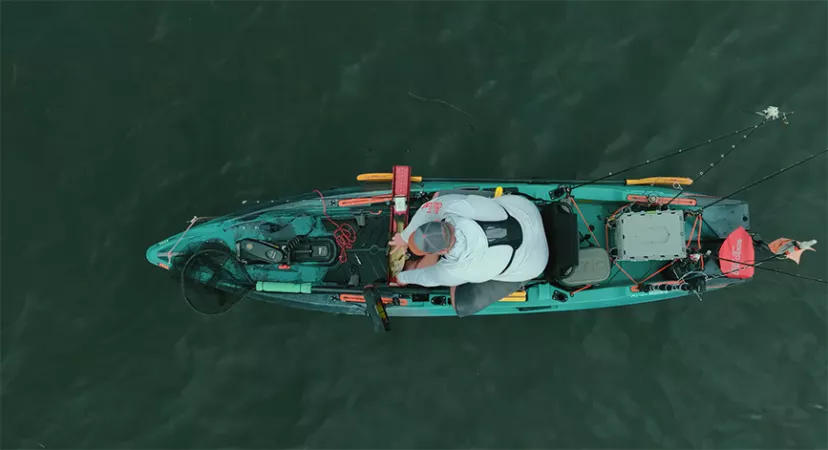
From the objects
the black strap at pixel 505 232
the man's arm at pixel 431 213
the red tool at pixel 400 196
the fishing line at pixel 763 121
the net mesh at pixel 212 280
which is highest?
the fishing line at pixel 763 121

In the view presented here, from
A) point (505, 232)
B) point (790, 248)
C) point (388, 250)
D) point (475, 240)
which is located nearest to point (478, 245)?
point (475, 240)

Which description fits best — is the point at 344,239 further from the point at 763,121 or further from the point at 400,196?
the point at 763,121

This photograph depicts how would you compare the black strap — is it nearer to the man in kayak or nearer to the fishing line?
the man in kayak

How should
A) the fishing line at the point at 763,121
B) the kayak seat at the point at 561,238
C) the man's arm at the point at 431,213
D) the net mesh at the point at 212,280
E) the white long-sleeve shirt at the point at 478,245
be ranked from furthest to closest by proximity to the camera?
1. the fishing line at the point at 763,121
2. the net mesh at the point at 212,280
3. the kayak seat at the point at 561,238
4. the man's arm at the point at 431,213
5. the white long-sleeve shirt at the point at 478,245

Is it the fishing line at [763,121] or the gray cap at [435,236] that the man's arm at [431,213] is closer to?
the gray cap at [435,236]

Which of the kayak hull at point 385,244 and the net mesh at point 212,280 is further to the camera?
the kayak hull at point 385,244

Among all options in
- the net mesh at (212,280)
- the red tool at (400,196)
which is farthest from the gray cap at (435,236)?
the net mesh at (212,280)

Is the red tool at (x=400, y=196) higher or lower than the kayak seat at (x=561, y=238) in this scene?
higher
